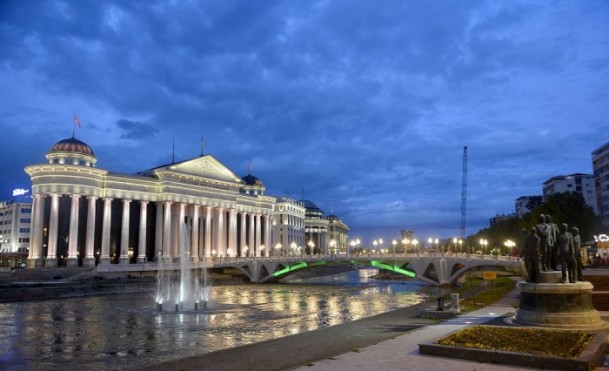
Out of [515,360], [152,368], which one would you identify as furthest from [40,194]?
[515,360]

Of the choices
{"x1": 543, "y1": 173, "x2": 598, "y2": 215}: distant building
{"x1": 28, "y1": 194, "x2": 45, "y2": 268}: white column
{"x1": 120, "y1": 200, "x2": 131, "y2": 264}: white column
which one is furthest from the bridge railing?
{"x1": 543, "y1": 173, "x2": 598, "y2": 215}: distant building

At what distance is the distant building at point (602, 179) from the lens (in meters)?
105

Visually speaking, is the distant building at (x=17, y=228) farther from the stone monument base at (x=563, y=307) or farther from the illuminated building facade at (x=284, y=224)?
the stone monument base at (x=563, y=307)

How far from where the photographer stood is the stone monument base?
21.0m

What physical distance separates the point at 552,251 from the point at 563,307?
4239mm

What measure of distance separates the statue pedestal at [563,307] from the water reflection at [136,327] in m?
14.9

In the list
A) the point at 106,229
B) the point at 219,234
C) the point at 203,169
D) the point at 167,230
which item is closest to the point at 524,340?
the point at 106,229

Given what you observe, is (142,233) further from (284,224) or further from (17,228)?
(284,224)

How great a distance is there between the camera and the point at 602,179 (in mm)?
108750

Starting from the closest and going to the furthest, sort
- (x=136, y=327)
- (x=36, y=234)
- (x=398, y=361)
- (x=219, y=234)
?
1. (x=398, y=361)
2. (x=136, y=327)
3. (x=36, y=234)
4. (x=219, y=234)

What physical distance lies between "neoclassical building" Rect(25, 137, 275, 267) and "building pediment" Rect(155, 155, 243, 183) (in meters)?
0.24

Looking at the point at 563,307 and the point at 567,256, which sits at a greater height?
the point at 567,256

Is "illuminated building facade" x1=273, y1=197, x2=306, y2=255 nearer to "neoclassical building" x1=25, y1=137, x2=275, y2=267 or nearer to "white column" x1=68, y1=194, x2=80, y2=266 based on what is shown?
"neoclassical building" x1=25, y1=137, x2=275, y2=267

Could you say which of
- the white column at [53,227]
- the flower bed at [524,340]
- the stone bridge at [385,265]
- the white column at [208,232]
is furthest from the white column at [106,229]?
the flower bed at [524,340]
